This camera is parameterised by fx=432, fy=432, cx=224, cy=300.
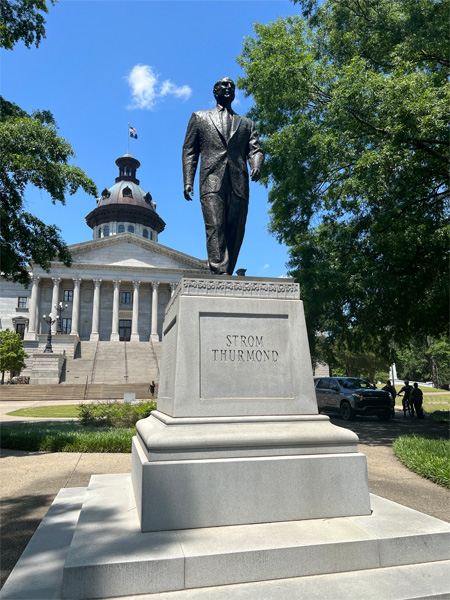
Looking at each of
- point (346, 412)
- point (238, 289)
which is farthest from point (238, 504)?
point (346, 412)

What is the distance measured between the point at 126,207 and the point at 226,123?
7342cm

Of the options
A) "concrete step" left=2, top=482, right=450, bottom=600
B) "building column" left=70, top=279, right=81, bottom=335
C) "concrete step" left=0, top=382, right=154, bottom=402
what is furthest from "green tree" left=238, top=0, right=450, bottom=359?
"building column" left=70, top=279, right=81, bottom=335

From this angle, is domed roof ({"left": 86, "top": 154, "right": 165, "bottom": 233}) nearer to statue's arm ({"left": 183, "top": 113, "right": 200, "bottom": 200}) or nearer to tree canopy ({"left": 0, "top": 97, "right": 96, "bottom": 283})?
tree canopy ({"left": 0, "top": 97, "right": 96, "bottom": 283})

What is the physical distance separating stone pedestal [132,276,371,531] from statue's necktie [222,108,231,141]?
79.6 inches

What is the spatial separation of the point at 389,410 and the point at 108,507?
17.6 meters

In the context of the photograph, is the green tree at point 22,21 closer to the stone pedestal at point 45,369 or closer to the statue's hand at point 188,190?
the statue's hand at point 188,190

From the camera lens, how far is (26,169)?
39.7 ft

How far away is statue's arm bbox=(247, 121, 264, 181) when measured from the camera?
559 centimetres

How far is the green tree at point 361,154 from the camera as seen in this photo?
1202 cm

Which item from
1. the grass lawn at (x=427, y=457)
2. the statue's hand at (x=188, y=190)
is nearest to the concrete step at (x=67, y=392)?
the grass lawn at (x=427, y=457)

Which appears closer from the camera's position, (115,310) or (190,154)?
(190,154)

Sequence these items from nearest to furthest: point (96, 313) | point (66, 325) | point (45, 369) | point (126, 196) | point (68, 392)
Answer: point (68, 392) → point (45, 369) → point (96, 313) → point (66, 325) → point (126, 196)

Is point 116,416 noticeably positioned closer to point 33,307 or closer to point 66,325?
point 33,307

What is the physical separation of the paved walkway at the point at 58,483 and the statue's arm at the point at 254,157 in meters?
4.97
